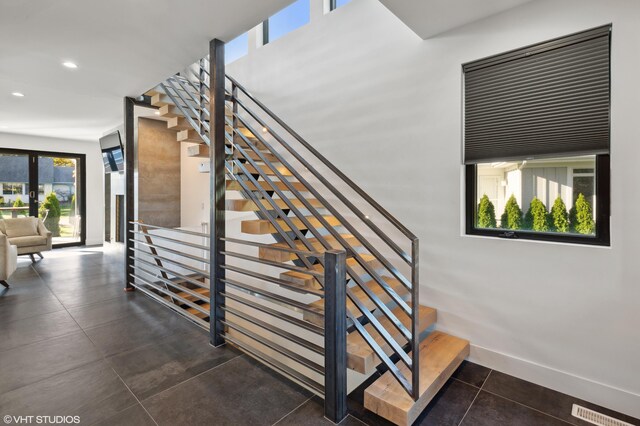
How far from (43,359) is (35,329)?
0.74 meters

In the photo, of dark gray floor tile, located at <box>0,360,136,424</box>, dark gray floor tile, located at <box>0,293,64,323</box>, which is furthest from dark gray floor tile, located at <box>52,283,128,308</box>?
dark gray floor tile, located at <box>0,360,136,424</box>

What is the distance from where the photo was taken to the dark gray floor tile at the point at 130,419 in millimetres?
1721

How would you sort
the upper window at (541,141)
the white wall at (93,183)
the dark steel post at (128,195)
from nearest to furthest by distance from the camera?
the upper window at (541,141), the dark steel post at (128,195), the white wall at (93,183)

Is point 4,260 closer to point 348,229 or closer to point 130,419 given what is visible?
point 130,419

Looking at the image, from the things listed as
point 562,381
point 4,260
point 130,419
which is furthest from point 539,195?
point 4,260

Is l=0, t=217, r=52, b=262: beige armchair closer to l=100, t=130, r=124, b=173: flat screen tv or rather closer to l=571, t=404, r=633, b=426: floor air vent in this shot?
l=100, t=130, r=124, b=173: flat screen tv

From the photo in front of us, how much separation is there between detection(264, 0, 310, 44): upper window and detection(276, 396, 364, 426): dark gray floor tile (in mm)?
3940

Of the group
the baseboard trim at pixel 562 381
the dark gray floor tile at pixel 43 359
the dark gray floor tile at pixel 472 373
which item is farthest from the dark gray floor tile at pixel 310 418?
the dark gray floor tile at pixel 43 359

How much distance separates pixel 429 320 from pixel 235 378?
155 cm

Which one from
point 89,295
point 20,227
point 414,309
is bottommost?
point 89,295

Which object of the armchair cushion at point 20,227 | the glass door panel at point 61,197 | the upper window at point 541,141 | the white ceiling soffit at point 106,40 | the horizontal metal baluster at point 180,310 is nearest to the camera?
the upper window at point 541,141

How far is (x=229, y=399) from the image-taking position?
6.38ft

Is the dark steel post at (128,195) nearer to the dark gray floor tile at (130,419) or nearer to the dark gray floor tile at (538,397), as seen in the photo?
the dark gray floor tile at (130,419)

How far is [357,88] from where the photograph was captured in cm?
321
